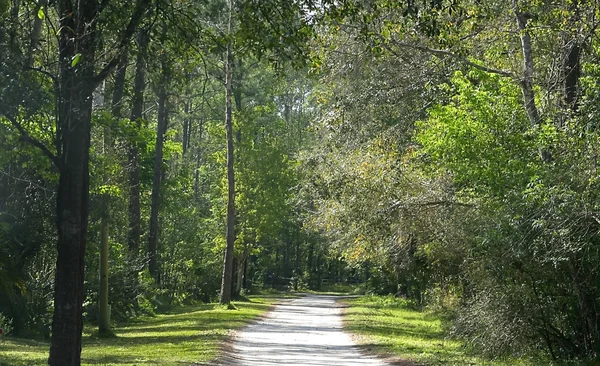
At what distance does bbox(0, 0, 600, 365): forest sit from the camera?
37.3 ft

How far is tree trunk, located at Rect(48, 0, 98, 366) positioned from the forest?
1.0 inches

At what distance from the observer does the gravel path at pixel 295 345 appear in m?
17.2

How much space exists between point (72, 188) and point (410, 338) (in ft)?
46.9

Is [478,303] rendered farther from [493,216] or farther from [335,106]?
[335,106]

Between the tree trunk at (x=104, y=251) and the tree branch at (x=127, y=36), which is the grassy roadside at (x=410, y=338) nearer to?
the tree trunk at (x=104, y=251)

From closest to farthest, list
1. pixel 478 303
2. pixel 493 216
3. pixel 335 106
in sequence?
pixel 493 216 → pixel 478 303 → pixel 335 106

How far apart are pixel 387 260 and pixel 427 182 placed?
31.9ft

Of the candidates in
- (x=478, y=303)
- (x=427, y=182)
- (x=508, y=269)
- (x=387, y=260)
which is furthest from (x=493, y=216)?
(x=387, y=260)

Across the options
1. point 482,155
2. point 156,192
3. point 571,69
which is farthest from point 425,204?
point 156,192

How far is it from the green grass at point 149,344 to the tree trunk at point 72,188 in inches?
179

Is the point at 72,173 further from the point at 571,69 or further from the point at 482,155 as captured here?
the point at 571,69

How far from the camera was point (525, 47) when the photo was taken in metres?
17.7

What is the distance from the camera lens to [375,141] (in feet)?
76.0

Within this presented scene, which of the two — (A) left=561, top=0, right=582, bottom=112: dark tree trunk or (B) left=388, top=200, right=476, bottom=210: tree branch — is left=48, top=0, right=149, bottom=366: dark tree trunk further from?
(B) left=388, top=200, right=476, bottom=210: tree branch
